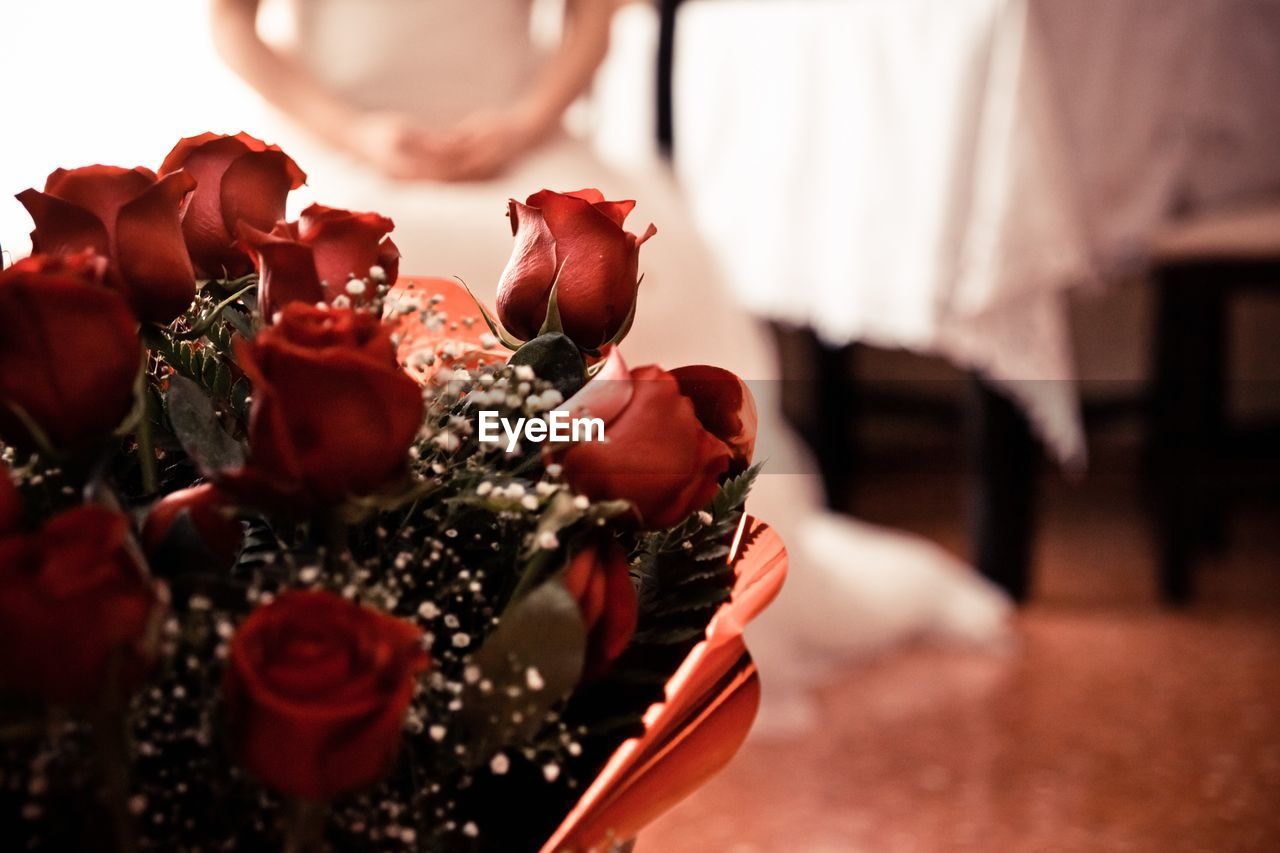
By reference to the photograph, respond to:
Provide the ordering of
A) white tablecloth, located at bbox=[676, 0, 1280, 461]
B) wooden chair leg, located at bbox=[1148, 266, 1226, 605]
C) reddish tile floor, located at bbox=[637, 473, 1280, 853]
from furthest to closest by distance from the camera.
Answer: wooden chair leg, located at bbox=[1148, 266, 1226, 605] → white tablecloth, located at bbox=[676, 0, 1280, 461] → reddish tile floor, located at bbox=[637, 473, 1280, 853]

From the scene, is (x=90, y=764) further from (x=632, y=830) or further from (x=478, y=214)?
(x=478, y=214)

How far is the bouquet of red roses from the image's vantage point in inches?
10.1

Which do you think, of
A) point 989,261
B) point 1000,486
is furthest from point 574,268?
point 1000,486

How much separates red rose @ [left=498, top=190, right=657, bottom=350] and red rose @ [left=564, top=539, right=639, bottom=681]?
0.08m

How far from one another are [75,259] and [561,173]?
135 cm

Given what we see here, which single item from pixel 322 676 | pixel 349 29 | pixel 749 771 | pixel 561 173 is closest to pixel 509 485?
pixel 322 676

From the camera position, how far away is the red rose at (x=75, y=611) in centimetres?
25

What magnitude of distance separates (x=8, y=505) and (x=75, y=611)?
0.13 feet

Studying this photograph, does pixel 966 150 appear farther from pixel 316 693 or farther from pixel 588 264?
pixel 316 693

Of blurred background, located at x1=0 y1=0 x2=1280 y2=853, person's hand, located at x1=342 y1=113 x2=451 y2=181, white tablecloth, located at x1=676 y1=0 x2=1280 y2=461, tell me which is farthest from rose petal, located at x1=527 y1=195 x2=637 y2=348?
white tablecloth, located at x1=676 y1=0 x2=1280 y2=461

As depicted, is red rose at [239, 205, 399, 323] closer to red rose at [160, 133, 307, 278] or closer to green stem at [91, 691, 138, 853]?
red rose at [160, 133, 307, 278]

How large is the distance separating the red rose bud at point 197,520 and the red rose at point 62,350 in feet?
0.09

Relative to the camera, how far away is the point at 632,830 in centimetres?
34

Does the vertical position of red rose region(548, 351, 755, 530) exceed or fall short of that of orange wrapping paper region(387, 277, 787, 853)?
it exceeds it
